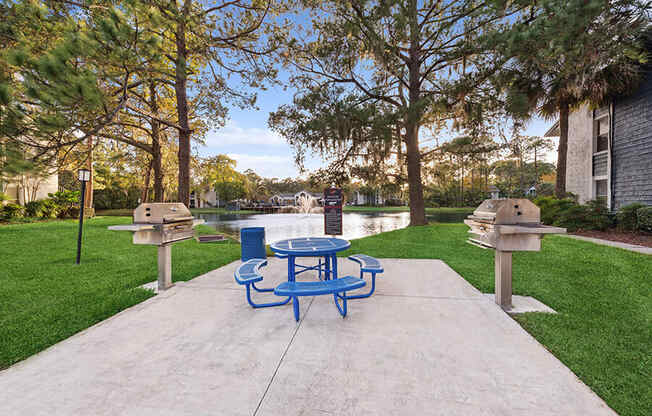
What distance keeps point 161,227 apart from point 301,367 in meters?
2.92

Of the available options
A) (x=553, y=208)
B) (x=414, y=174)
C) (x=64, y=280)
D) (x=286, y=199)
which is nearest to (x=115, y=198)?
(x=286, y=199)

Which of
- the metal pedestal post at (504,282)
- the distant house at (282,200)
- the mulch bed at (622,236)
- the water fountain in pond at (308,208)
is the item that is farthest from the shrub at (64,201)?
the distant house at (282,200)

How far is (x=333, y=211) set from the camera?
747 centimetres

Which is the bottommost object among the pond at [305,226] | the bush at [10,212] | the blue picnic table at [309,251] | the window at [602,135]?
the pond at [305,226]

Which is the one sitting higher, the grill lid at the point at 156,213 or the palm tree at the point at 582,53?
the palm tree at the point at 582,53

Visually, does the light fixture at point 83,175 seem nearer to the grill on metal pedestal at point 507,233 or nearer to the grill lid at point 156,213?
the grill lid at point 156,213

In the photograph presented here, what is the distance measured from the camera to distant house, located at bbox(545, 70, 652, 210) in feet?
28.2

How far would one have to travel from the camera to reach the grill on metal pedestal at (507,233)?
3012 mm

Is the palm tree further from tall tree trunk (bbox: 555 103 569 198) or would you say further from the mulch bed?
the mulch bed

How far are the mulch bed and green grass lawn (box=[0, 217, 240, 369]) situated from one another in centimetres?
1134

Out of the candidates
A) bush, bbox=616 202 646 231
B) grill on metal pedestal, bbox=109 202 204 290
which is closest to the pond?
grill on metal pedestal, bbox=109 202 204 290

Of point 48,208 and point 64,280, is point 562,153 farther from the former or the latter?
point 48,208

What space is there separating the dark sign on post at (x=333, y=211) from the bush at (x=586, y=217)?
901 centimetres

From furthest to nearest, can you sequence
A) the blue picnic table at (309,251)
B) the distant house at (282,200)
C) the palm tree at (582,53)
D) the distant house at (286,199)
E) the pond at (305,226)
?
the distant house at (282,200) < the distant house at (286,199) < the pond at (305,226) < the palm tree at (582,53) < the blue picnic table at (309,251)
